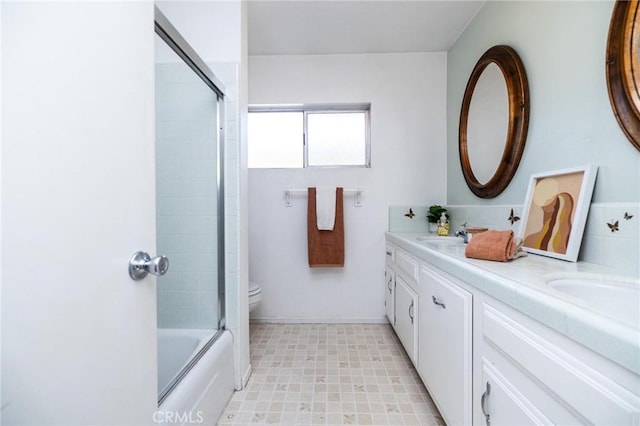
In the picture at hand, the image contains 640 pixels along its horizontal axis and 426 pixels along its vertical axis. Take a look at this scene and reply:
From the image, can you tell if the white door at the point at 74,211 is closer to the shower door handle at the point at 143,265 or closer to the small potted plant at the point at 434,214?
the shower door handle at the point at 143,265

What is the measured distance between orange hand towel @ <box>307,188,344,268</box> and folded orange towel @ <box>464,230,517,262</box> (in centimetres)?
132

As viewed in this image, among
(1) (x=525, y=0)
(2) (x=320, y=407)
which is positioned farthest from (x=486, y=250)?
(1) (x=525, y=0)

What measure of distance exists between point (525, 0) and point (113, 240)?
6.98 feet

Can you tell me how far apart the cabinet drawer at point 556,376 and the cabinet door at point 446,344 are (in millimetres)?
159

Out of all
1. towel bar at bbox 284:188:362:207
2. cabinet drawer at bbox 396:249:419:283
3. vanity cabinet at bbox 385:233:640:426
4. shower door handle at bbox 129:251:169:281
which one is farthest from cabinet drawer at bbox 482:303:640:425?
towel bar at bbox 284:188:362:207

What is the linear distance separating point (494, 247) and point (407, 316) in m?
0.85

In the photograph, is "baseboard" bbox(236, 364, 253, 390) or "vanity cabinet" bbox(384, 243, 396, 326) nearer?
"baseboard" bbox(236, 364, 253, 390)

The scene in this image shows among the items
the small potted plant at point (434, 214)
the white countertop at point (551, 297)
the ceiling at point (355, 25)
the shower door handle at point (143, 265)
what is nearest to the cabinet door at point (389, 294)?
the small potted plant at point (434, 214)

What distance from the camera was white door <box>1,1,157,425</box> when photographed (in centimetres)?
42

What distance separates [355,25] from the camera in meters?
2.05

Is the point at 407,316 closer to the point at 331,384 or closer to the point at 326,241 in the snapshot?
the point at 331,384

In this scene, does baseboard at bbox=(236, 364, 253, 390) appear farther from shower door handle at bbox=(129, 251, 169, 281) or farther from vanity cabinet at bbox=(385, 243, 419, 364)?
shower door handle at bbox=(129, 251, 169, 281)

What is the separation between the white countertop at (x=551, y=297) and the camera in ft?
1.54

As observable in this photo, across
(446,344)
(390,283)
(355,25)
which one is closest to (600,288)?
(446,344)
